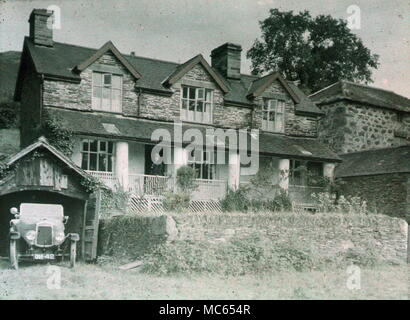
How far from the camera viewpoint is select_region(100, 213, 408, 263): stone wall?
14.5 m

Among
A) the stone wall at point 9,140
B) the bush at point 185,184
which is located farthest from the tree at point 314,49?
the bush at point 185,184

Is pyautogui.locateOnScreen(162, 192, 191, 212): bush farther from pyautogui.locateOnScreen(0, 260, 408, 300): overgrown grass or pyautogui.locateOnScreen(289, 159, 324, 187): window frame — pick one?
pyautogui.locateOnScreen(289, 159, 324, 187): window frame

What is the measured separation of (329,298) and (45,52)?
1848cm

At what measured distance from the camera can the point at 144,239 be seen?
15031mm

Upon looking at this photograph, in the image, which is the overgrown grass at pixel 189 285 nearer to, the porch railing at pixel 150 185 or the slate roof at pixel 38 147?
the slate roof at pixel 38 147

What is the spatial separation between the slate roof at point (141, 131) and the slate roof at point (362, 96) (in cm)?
525

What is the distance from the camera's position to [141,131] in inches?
917

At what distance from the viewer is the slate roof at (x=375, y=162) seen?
24.3 m

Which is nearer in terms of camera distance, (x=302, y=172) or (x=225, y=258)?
(x=225, y=258)

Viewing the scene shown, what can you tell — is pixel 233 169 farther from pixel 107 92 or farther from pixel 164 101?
pixel 107 92

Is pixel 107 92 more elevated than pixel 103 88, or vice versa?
pixel 103 88

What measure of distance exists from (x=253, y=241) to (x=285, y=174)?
11.0 metres

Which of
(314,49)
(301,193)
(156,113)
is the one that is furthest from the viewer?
(314,49)

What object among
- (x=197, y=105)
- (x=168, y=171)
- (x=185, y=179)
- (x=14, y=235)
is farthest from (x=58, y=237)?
(x=197, y=105)
